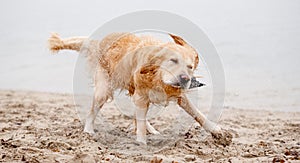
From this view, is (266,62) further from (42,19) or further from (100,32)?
(42,19)

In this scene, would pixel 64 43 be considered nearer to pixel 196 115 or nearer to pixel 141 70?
pixel 141 70

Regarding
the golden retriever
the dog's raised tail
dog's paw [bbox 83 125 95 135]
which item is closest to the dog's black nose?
the golden retriever

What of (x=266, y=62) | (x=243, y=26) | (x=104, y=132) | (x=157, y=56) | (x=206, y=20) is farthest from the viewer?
(x=206, y=20)

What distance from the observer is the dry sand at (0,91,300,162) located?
12.6ft

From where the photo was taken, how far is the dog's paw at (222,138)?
15.8ft

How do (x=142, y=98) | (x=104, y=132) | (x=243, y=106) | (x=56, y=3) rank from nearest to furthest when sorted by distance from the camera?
1. (x=142, y=98)
2. (x=104, y=132)
3. (x=243, y=106)
4. (x=56, y=3)

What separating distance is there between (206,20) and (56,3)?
56.5ft

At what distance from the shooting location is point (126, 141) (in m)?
4.89

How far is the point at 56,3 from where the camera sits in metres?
33.8

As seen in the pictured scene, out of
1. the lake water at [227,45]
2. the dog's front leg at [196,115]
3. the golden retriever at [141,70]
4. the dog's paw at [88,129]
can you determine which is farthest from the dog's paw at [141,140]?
the lake water at [227,45]

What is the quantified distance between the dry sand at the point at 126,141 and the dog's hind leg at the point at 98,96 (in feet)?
0.49

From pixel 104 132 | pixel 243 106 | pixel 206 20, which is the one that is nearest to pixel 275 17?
pixel 206 20

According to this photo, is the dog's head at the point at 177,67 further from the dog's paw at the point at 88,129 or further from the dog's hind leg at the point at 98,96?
the dog's paw at the point at 88,129

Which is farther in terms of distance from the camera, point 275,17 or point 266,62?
point 275,17
